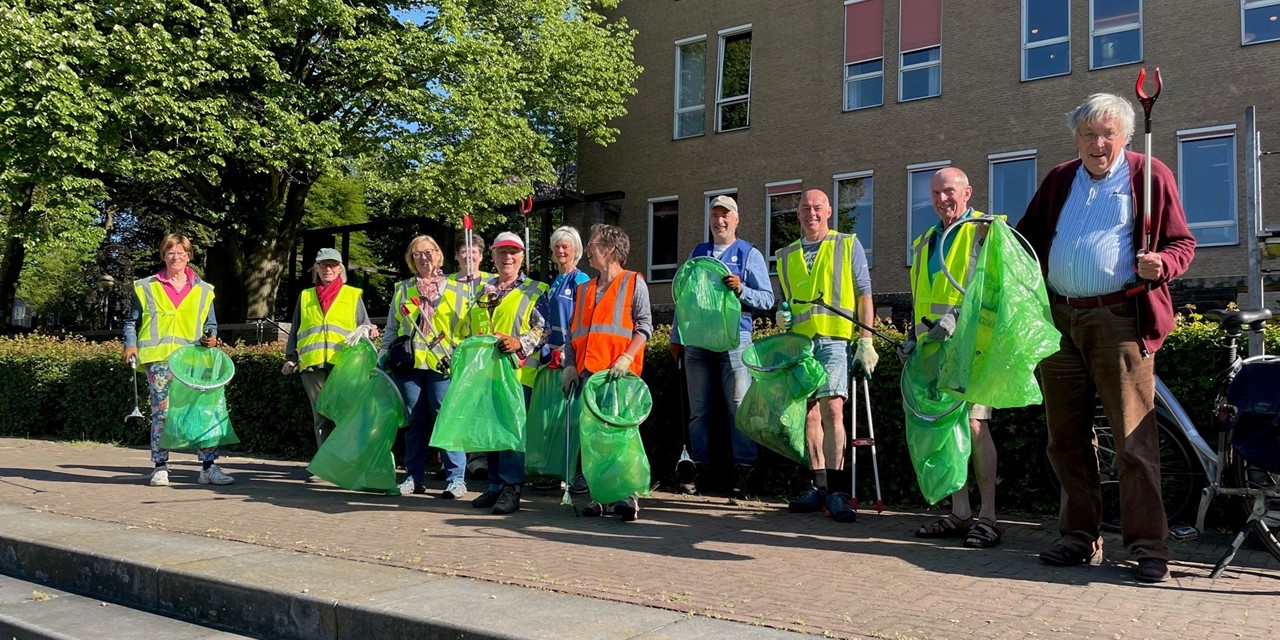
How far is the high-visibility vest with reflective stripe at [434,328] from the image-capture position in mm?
7410

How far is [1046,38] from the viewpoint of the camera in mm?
19984

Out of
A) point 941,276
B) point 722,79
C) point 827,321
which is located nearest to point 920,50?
point 722,79

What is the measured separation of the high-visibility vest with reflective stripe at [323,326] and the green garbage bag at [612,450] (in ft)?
9.54

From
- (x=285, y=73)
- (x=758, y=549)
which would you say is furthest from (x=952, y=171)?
(x=285, y=73)

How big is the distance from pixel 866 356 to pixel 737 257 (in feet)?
4.26

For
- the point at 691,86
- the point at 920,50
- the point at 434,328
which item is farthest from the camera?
the point at 691,86

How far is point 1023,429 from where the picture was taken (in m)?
6.32

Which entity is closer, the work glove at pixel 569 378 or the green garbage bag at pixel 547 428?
the work glove at pixel 569 378

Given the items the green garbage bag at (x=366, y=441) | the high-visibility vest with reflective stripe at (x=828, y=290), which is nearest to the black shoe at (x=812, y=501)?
the high-visibility vest with reflective stripe at (x=828, y=290)

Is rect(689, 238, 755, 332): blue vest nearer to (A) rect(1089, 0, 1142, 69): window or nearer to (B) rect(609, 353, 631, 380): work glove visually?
(B) rect(609, 353, 631, 380): work glove

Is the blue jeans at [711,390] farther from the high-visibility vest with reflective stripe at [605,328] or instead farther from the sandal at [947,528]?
the sandal at [947,528]

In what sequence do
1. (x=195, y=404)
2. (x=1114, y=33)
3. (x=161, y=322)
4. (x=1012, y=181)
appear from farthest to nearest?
(x=1012, y=181)
(x=1114, y=33)
(x=161, y=322)
(x=195, y=404)

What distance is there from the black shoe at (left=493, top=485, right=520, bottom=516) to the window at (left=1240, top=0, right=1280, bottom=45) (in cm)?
1710

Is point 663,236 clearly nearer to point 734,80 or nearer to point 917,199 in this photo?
point 734,80
